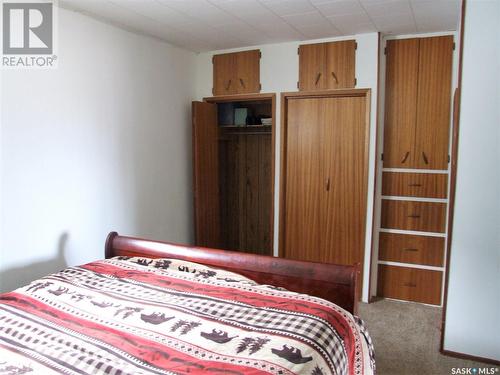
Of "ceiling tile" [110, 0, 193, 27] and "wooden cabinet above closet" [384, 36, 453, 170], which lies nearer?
"ceiling tile" [110, 0, 193, 27]

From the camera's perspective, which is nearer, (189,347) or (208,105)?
(189,347)

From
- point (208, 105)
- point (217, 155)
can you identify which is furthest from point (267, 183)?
point (208, 105)

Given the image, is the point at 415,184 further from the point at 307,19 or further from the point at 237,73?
the point at 237,73

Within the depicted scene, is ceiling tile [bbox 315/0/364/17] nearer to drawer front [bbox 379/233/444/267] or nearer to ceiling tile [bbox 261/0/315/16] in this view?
ceiling tile [bbox 261/0/315/16]

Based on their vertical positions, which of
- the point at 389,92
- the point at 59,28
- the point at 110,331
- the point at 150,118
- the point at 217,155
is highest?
the point at 59,28

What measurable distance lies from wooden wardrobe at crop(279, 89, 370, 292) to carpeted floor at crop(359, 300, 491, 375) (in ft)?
1.66

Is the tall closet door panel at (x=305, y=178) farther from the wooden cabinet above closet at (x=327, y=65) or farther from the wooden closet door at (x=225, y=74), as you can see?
the wooden closet door at (x=225, y=74)

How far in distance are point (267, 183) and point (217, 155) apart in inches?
26.9

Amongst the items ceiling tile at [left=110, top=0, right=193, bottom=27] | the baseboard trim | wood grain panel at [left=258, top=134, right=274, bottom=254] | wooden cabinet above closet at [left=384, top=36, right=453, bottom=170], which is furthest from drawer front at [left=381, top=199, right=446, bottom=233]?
ceiling tile at [left=110, top=0, right=193, bottom=27]

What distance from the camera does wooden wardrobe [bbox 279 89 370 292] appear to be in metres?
3.56

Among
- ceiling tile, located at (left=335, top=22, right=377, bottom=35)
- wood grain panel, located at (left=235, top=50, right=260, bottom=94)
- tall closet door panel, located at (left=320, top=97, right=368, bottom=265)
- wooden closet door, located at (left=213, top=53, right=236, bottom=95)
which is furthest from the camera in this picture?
wooden closet door, located at (left=213, top=53, right=236, bottom=95)

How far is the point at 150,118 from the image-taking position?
11.5ft

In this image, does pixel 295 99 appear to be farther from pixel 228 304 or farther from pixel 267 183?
pixel 228 304

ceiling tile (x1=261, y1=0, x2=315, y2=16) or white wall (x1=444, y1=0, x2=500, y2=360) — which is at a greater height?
ceiling tile (x1=261, y1=0, x2=315, y2=16)
